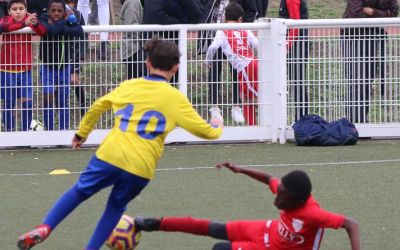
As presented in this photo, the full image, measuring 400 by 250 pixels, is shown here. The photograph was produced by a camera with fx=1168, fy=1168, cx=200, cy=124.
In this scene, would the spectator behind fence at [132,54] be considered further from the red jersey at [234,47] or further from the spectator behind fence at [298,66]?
the spectator behind fence at [298,66]

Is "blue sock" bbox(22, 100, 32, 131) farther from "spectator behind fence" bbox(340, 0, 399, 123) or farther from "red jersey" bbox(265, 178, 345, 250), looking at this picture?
"red jersey" bbox(265, 178, 345, 250)

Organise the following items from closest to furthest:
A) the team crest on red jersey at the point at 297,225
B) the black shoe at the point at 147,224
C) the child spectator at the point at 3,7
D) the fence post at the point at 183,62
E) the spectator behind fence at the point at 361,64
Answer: the team crest on red jersey at the point at 297,225
the black shoe at the point at 147,224
the fence post at the point at 183,62
the spectator behind fence at the point at 361,64
the child spectator at the point at 3,7

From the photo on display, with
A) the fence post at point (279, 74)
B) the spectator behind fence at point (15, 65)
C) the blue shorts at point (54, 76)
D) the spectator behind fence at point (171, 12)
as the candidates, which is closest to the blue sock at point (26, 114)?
the spectator behind fence at point (15, 65)

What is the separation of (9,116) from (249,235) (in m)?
6.24

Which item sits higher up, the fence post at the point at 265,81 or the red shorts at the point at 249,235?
the fence post at the point at 265,81

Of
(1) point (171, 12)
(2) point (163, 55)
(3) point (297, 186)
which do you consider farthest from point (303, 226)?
(1) point (171, 12)

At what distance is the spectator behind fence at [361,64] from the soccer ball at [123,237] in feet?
21.6

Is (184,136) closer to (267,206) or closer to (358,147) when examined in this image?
(358,147)

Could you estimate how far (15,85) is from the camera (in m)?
13.6

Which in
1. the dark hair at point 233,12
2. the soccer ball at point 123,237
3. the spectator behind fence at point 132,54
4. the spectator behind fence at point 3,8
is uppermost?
the spectator behind fence at point 3,8

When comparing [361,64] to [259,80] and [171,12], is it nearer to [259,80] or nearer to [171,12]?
[259,80]

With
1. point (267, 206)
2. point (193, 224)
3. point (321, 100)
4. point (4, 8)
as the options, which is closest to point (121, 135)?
point (193, 224)

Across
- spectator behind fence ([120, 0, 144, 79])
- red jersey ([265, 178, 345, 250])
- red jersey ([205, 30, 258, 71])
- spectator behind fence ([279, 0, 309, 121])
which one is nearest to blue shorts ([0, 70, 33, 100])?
spectator behind fence ([120, 0, 144, 79])

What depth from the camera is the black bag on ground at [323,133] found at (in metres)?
13.8
